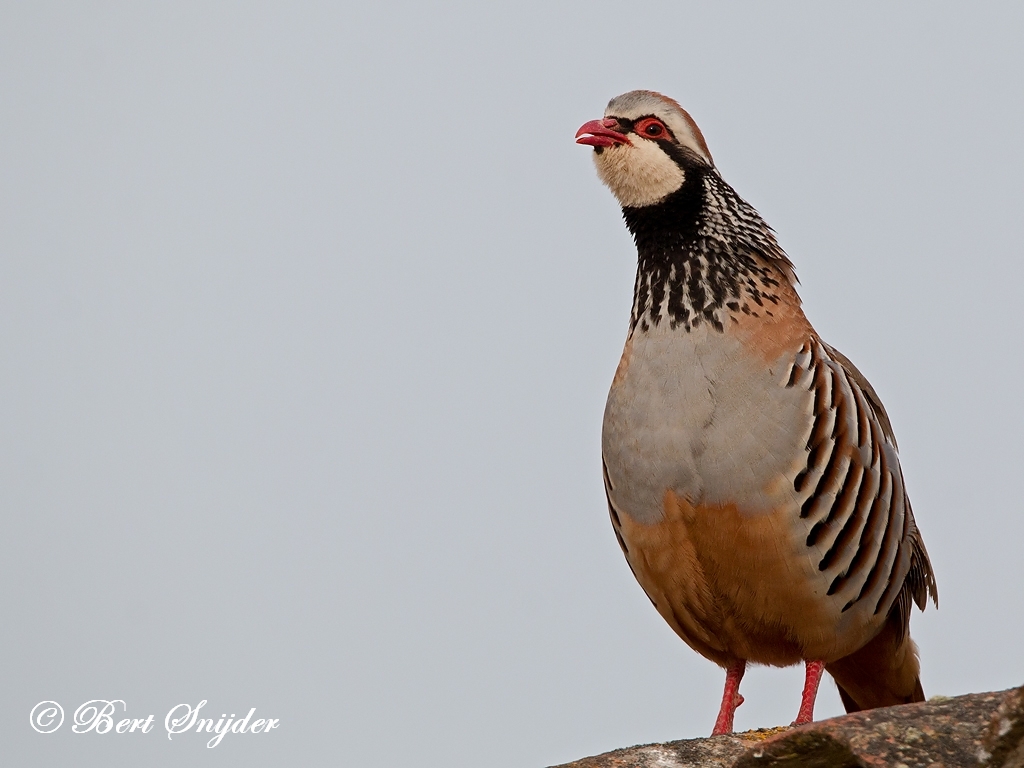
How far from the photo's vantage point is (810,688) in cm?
505

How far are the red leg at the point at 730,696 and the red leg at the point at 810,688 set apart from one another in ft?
1.07

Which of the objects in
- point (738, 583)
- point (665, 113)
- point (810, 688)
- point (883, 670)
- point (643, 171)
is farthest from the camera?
point (883, 670)

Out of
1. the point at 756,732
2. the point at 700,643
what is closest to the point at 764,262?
the point at 700,643

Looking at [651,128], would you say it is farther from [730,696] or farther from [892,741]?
[892,741]

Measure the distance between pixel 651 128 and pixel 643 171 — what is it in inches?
8.6

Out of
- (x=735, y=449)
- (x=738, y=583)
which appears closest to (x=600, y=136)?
(x=735, y=449)

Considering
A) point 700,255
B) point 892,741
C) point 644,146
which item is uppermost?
point 644,146

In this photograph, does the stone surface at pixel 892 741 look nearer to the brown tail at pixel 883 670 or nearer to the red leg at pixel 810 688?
the red leg at pixel 810 688

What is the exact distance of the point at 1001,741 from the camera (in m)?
1.96

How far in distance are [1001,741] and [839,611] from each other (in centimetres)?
302

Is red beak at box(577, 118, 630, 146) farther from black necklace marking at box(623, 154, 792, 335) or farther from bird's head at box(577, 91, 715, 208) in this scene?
black necklace marking at box(623, 154, 792, 335)

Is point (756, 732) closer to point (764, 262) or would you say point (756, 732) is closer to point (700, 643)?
point (700, 643)

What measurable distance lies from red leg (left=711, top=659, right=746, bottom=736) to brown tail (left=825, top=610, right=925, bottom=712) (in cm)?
50

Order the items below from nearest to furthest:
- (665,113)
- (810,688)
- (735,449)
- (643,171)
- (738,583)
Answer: (735,449) → (738,583) → (810,688) → (643,171) → (665,113)
